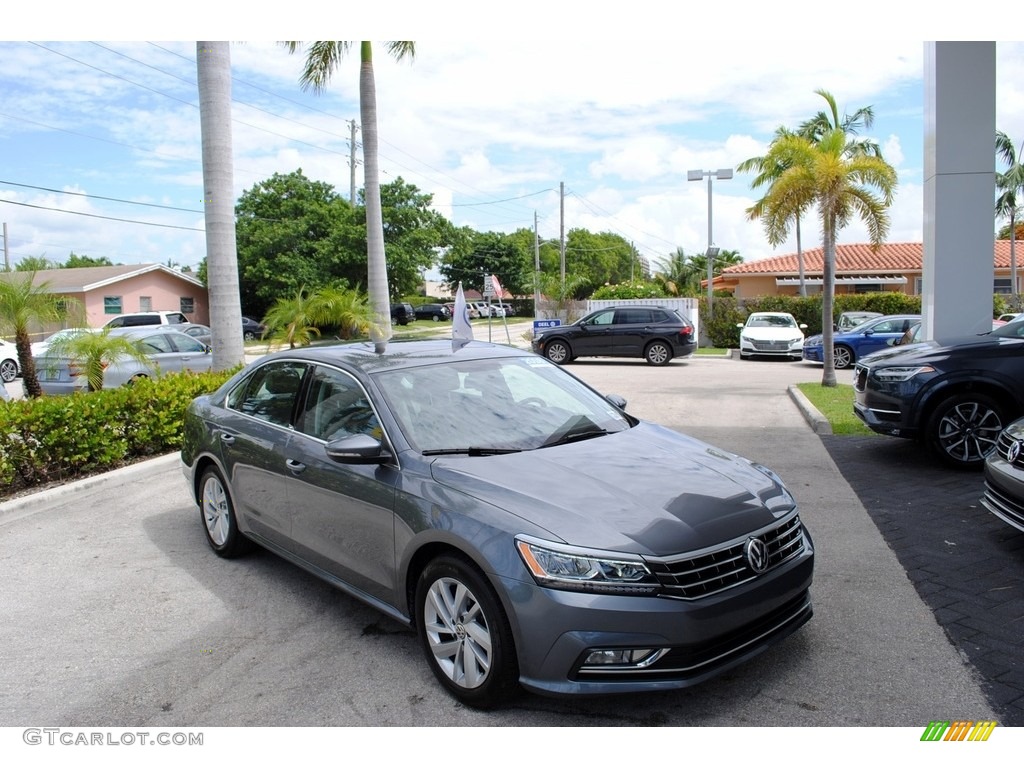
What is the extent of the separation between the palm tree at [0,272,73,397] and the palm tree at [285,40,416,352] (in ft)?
20.1

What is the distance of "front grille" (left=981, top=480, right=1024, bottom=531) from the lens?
4.81 meters

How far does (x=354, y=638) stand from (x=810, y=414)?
8.21m

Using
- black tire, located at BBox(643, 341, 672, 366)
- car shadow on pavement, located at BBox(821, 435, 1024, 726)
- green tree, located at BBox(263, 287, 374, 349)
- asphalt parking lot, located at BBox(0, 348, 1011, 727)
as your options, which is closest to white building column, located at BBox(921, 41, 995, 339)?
car shadow on pavement, located at BBox(821, 435, 1024, 726)

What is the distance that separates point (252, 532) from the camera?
5188 mm

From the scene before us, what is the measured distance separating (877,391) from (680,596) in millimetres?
5618

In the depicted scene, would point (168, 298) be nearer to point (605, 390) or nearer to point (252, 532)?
point (605, 390)

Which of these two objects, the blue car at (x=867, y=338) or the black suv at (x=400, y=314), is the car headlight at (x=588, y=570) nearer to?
the blue car at (x=867, y=338)

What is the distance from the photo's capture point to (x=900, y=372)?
25.3 feet

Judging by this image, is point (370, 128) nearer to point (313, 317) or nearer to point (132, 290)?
point (313, 317)

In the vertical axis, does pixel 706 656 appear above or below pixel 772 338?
below

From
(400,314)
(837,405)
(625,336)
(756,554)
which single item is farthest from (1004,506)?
(400,314)

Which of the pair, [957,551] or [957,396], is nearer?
[957,551]

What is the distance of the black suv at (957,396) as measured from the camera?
24.0ft
